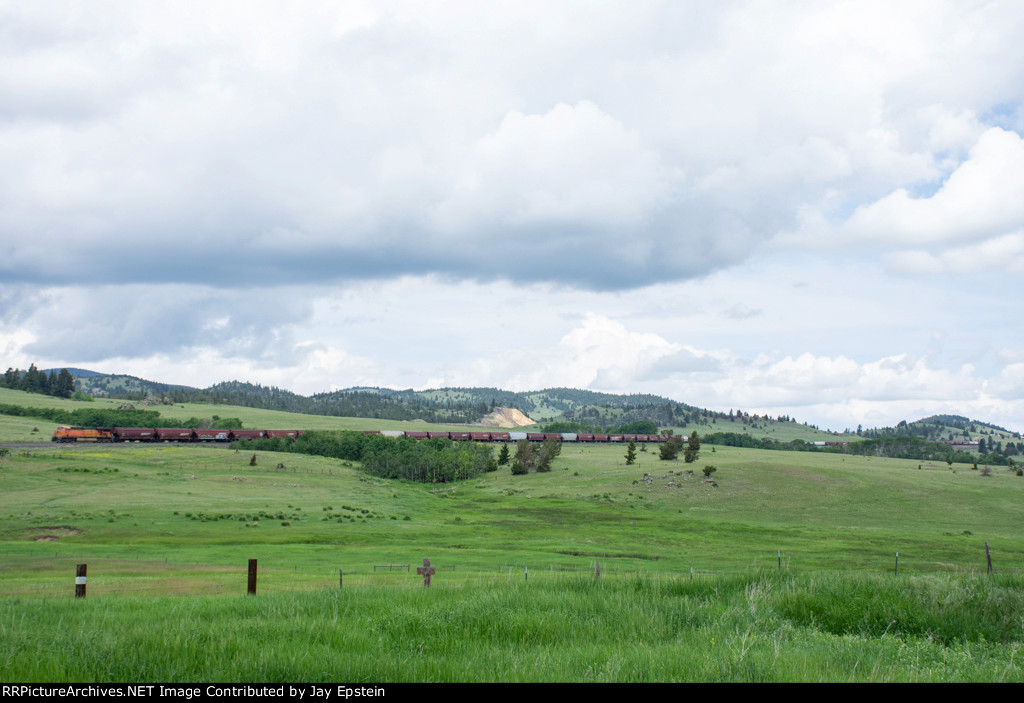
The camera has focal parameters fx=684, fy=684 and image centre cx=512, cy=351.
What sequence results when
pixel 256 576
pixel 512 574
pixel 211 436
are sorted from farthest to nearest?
pixel 211 436 → pixel 512 574 → pixel 256 576

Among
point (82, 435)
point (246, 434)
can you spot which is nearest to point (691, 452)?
point (246, 434)

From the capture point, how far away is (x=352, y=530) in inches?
2274

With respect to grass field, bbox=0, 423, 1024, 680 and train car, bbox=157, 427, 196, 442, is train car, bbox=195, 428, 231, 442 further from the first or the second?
grass field, bbox=0, 423, 1024, 680

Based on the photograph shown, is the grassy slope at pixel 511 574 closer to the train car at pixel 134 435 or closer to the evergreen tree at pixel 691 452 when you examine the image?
the evergreen tree at pixel 691 452

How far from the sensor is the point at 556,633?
1024 cm

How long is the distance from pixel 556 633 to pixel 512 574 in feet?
31.1

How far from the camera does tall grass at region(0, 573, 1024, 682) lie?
7766mm

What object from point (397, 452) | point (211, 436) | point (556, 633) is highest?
point (556, 633)

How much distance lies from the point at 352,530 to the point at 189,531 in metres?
12.7

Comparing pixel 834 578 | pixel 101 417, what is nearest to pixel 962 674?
pixel 834 578

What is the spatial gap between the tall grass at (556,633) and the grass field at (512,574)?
51 millimetres

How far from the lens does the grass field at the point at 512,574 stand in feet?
27.4

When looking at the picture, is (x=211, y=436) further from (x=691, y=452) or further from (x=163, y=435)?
(x=691, y=452)
